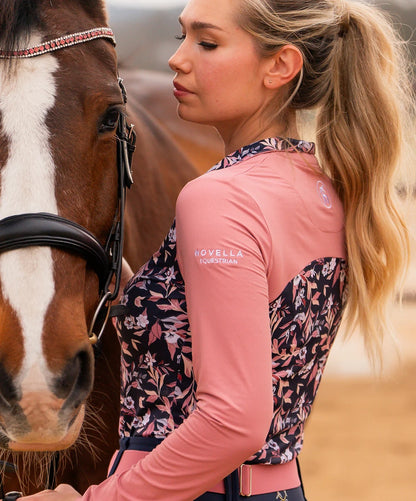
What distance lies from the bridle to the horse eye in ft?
0.24

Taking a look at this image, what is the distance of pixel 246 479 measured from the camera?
53.7 inches

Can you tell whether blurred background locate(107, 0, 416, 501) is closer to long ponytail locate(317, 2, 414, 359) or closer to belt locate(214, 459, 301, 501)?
long ponytail locate(317, 2, 414, 359)

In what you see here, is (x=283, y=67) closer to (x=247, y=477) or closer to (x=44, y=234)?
(x=44, y=234)

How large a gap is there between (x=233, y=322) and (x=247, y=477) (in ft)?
1.11

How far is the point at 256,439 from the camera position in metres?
1.19

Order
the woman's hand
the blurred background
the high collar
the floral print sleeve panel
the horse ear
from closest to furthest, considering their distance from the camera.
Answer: the floral print sleeve panel, the woman's hand, the high collar, the horse ear, the blurred background

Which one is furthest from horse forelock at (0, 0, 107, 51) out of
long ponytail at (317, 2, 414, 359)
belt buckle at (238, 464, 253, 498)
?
belt buckle at (238, 464, 253, 498)

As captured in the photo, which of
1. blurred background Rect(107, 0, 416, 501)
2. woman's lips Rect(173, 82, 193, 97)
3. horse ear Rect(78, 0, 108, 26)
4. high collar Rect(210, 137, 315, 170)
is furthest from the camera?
blurred background Rect(107, 0, 416, 501)

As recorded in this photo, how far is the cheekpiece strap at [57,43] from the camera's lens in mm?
1562

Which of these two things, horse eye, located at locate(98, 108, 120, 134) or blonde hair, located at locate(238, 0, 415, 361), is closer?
blonde hair, located at locate(238, 0, 415, 361)

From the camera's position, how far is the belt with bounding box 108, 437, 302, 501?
1.36 meters

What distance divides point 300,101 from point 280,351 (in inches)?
20.7

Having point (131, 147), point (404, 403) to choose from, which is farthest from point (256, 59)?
point (404, 403)

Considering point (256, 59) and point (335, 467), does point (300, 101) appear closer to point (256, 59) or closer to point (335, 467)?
point (256, 59)
